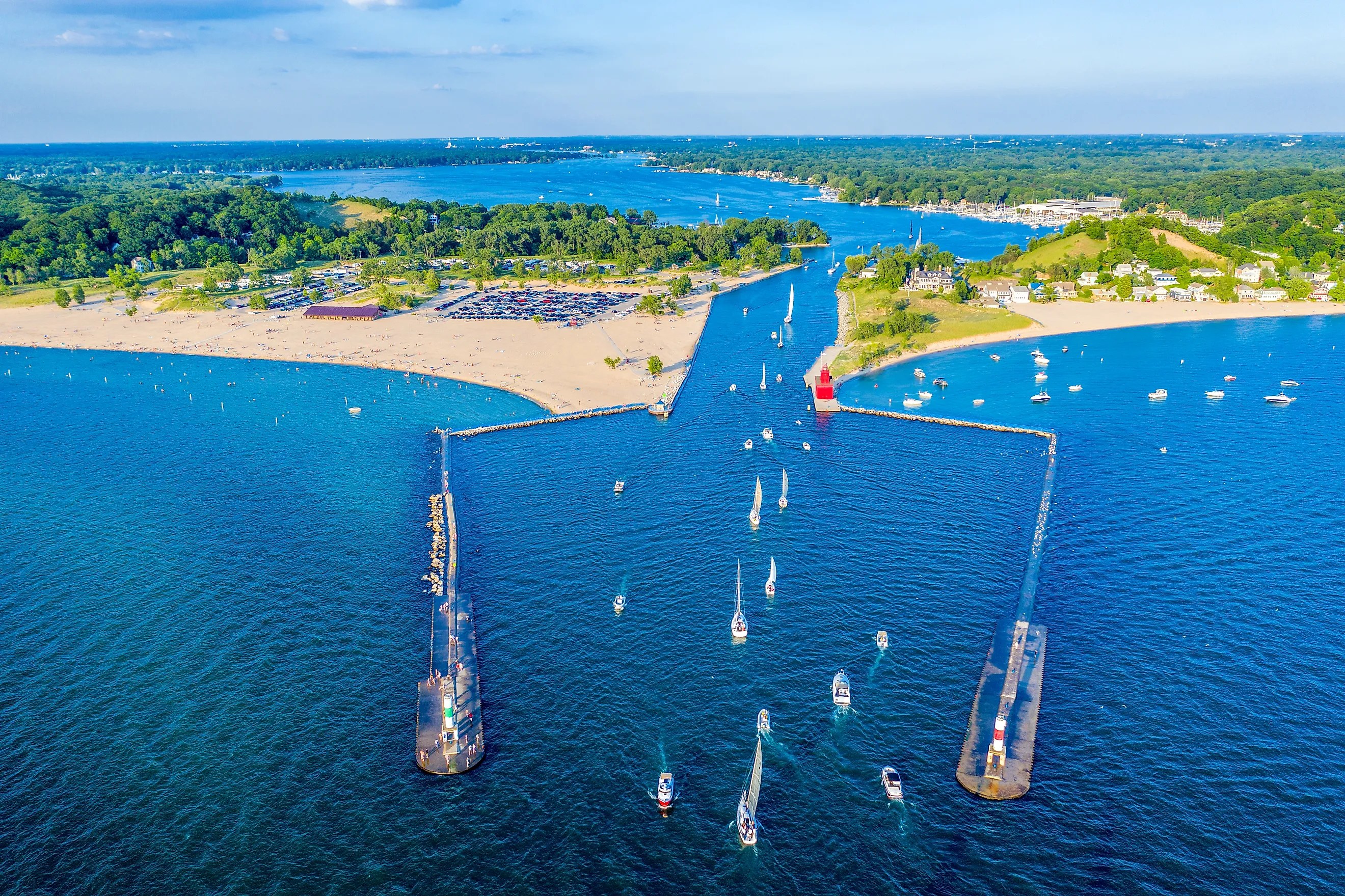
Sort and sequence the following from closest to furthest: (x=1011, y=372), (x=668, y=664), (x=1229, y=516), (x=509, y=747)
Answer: (x=509, y=747)
(x=668, y=664)
(x=1229, y=516)
(x=1011, y=372)

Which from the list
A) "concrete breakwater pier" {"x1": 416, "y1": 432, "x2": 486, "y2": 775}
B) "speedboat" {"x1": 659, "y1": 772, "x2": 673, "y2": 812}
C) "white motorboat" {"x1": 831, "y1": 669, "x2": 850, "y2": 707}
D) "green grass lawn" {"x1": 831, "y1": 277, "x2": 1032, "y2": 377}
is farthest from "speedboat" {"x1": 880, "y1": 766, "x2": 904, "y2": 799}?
"green grass lawn" {"x1": 831, "y1": 277, "x2": 1032, "y2": 377}

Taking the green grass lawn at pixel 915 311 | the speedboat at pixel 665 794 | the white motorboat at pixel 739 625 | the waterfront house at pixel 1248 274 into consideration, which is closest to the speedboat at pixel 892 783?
the speedboat at pixel 665 794

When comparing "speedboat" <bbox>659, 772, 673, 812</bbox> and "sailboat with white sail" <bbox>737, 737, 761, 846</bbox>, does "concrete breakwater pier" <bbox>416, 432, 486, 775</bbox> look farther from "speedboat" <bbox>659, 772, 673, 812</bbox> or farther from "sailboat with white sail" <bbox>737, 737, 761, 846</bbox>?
"sailboat with white sail" <bbox>737, 737, 761, 846</bbox>

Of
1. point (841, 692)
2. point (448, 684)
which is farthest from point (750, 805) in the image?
point (448, 684)

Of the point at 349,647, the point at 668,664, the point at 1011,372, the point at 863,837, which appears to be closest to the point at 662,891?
the point at 863,837

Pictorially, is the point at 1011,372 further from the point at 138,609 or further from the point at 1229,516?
the point at 138,609

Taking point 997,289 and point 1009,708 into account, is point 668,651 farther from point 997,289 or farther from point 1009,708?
point 997,289
